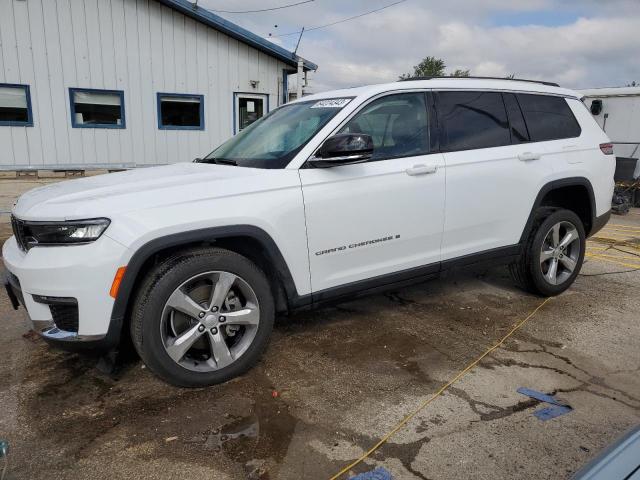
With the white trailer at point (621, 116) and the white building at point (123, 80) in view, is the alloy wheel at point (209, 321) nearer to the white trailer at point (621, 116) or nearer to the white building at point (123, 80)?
the white building at point (123, 80)

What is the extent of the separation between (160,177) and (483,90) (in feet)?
8.89

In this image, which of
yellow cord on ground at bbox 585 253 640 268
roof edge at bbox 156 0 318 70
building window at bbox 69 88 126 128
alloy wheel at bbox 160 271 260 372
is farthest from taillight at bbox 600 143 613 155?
building window at bbox 69 88 126 128

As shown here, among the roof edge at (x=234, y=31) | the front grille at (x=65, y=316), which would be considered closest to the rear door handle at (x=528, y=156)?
the front grille at (x=65, y=316)

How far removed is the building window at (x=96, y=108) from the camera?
10.7 meters

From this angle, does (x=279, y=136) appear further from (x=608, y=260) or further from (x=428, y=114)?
(x=608, y=260)

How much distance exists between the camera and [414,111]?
3707 mm

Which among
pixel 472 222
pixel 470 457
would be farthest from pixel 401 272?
pixel 470 457

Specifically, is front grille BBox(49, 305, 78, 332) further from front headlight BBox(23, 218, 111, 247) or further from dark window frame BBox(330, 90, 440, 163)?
dark window frame BBox(330, 90, 440, 163)

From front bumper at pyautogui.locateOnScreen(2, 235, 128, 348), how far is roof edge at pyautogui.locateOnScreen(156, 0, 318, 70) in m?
9.78

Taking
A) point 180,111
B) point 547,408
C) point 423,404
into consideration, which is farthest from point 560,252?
point 180,111

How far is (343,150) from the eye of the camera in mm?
3049

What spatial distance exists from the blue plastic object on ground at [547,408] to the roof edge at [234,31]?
34.6 ft

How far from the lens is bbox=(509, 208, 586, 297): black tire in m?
4.39

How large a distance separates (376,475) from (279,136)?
2.35m
